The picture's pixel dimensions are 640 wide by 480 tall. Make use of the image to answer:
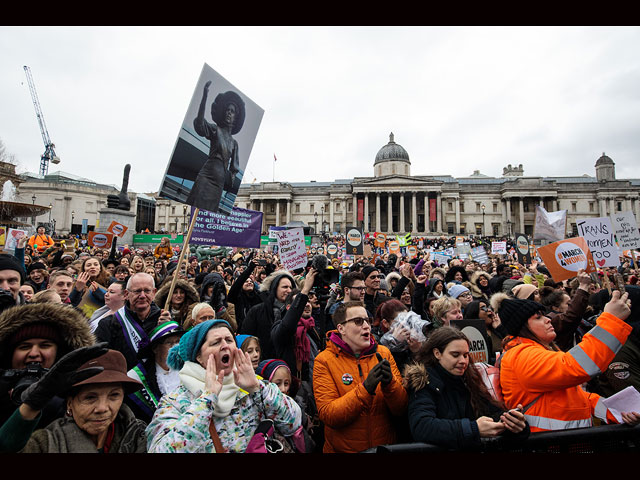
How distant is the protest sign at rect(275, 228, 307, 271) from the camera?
8.06 m

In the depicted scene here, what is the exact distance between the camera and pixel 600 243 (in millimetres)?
6336

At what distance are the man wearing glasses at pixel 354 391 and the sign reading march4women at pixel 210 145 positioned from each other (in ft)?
8.93

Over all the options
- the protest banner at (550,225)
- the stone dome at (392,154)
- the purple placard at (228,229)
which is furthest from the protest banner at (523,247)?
the stone dome at (392,154)

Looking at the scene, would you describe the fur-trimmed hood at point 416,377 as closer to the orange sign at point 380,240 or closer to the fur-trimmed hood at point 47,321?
the fur-trimmed hood at point 47,321

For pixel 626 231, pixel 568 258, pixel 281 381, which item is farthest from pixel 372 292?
pixel 626 231

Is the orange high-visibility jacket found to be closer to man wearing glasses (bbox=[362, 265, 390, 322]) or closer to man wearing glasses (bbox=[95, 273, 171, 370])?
man wearing glasses (bbox=[95, 273, 171, 370])

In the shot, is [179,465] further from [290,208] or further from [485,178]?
[485,178]

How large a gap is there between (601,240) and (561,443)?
18.5 feet

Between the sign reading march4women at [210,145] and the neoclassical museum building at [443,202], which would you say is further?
the neoclassical museum building at [443,202]

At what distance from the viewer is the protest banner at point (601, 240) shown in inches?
241

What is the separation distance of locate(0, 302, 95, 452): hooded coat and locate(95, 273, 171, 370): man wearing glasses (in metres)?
0.87

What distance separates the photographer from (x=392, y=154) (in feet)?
236

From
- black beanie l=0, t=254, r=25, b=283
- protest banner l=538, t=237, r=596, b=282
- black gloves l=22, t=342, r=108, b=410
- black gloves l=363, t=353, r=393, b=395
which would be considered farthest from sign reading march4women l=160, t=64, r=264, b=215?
protest banner l=538, t=237, r=596, b=282

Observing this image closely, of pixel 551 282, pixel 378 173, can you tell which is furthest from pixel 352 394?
pixel 378 173
